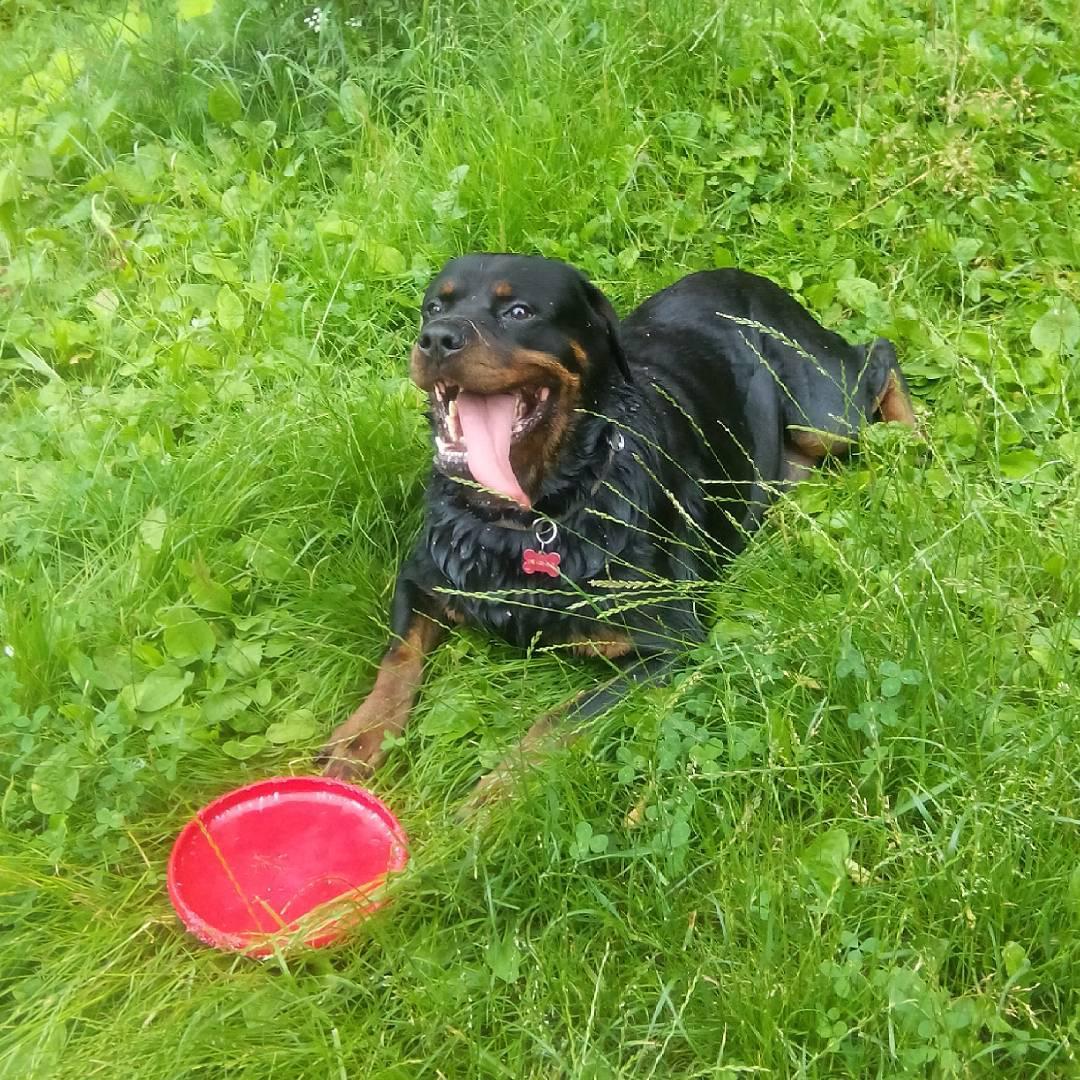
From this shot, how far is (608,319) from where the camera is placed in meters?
2.93

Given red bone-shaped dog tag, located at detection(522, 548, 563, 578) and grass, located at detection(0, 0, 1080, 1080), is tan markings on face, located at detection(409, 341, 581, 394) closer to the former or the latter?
red bone-shaped dog tag, located at detection(522, 548, 563, 578)

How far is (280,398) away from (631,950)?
206cm

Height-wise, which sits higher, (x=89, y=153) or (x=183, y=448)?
(x=89, y=153)

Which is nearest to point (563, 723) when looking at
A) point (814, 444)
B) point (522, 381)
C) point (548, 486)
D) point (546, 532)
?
point (546, 532)

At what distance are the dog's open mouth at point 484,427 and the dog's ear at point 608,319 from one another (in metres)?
0.27

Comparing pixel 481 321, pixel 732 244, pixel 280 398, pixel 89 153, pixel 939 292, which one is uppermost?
pixel 89 153

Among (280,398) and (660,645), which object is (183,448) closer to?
(280,398)

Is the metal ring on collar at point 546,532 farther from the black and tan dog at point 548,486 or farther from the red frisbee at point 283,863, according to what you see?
the red frisbee at point 283,863

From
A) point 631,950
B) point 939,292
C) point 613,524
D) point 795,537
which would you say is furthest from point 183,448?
point 939,292

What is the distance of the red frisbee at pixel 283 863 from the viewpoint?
212 cm

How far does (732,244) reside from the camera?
4.09 meters

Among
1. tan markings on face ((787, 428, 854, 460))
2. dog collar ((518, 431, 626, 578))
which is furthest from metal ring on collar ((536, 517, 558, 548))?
tan markings on face ((787, 428, 854, 460))

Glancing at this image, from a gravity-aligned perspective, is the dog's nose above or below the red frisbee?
above

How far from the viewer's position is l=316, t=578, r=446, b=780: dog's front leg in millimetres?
2604
